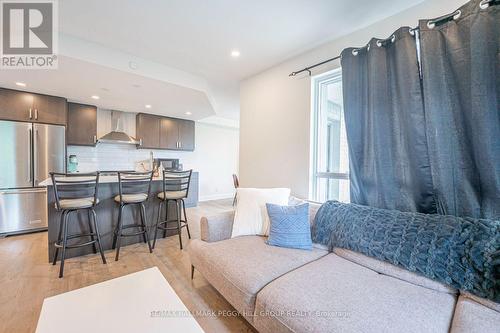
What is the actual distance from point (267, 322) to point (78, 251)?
2.59 m

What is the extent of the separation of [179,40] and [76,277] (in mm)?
2706

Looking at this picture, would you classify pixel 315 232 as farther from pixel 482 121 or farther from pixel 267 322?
pixel 482 121

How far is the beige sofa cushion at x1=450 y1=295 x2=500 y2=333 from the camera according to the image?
100cm

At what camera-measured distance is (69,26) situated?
219 centimetres

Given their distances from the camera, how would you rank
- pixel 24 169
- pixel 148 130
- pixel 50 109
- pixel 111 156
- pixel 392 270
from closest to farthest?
pixel 392 270 < pixel 24 169 < pixel 50 109 < pixel 111 156 < pixel 148 130

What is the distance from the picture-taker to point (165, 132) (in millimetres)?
5383

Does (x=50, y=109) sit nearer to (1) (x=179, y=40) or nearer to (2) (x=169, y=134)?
(2) (x=169, y=134)

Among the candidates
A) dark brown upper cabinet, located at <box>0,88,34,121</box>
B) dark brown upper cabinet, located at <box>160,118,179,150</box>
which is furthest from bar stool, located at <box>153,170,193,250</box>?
dark brown upper cabinet, located at <box>0,88,34,121</box>

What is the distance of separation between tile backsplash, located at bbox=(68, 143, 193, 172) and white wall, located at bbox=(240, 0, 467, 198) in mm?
3039

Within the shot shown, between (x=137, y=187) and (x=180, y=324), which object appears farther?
(x=137, y=187)

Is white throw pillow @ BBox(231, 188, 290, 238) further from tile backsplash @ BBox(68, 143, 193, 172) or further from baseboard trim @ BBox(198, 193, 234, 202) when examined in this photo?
baseboard trim @ BBox(198, 193, 234, 202)

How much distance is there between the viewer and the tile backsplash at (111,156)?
454 cm

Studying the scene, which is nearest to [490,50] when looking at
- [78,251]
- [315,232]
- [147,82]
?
[315,232]

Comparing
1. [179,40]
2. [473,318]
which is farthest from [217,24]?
[473,318]
